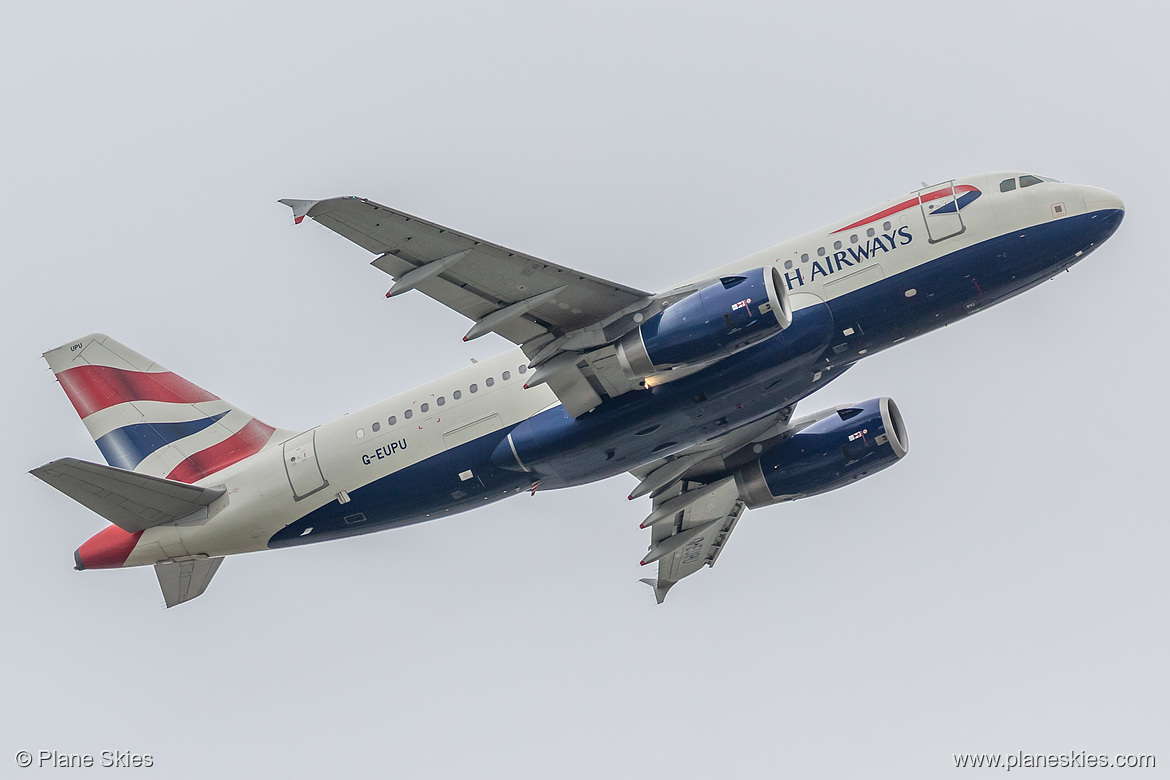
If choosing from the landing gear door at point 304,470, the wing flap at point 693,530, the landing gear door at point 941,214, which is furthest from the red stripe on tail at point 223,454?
the landing gear door at point 941,214

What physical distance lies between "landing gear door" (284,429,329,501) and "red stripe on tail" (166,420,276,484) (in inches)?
96.8

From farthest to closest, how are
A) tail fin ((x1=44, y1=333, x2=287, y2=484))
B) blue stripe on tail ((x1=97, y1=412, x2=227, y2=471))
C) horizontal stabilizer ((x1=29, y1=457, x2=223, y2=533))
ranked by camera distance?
1. blue stripe on tail ((x1=97, y1=412, x2=227, y2=471))
2. tail fin ((x1=44, y1=333, x2=287, y2=484))
3. horizontal stabilizer ((x1=29, y1=457, x2=223, y2=533))

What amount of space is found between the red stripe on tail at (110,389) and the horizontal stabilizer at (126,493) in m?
4.47

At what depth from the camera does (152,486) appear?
35406 millimetres

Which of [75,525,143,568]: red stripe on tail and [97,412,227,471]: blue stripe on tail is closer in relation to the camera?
[75,525,143,568]: red stripe on tail

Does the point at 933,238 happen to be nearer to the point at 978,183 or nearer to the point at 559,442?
the point at 978,183

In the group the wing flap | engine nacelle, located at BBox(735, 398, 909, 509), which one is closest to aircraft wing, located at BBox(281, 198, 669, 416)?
engine nacelle, located at BBox(735, 398, 909, 509)

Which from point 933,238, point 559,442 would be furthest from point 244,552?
point 933,238

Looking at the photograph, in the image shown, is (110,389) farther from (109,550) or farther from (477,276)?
(477,276)

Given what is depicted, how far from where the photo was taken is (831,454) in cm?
3894

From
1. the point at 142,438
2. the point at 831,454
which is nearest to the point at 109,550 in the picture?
the point at 142,438

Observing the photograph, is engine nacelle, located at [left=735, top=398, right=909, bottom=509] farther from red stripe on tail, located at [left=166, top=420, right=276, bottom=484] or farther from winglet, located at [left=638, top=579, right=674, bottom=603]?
red stripe on tail, located at [left=166, top=420, right=276, bottom=484]

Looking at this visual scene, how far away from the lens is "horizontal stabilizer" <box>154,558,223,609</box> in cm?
3778

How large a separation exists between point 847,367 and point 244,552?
62.3ft
